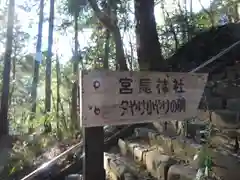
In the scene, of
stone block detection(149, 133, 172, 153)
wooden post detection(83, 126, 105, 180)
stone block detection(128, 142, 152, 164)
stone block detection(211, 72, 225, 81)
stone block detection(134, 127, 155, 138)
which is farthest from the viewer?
stone block detection(211, 72, 225, 81)

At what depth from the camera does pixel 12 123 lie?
14922 millimetres

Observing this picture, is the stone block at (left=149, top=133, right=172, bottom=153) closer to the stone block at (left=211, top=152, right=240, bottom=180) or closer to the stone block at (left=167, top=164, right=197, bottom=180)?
the stone block at (left=167, top=164, right=197, bottom=180)

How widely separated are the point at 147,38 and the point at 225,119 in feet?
7.95

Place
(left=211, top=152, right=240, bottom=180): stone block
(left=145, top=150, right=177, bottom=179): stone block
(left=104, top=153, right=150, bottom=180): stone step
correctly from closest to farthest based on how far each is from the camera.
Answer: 1. (left=211, top=152, right=240, bottom=180): stone block
2. (left=145, top=150, right=177, bottom=179): stone block
3. (left=104, top=153, right=150, bottom=180): stone step

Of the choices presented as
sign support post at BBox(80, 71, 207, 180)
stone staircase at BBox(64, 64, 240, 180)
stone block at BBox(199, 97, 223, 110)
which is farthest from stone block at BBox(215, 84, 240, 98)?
sign support post at BBox(80, 71, 207, 180)

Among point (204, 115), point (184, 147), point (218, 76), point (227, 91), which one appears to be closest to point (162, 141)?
point (184, 147)

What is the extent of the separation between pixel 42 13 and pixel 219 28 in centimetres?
859

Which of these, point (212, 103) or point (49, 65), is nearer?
point (212, 103)

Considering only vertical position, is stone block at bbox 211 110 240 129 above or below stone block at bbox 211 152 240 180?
above

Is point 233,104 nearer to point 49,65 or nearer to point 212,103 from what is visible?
point 212,103

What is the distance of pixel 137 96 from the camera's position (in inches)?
96.1

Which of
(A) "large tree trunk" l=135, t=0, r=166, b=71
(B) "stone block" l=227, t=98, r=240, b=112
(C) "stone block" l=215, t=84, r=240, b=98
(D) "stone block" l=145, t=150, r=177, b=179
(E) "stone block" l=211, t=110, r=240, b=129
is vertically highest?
(A) "large tree trunk" l=135, t=0, r=166, b=71

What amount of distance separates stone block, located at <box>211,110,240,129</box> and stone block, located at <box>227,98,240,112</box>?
0.22 meters

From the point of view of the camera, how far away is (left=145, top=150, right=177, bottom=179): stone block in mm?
3295
